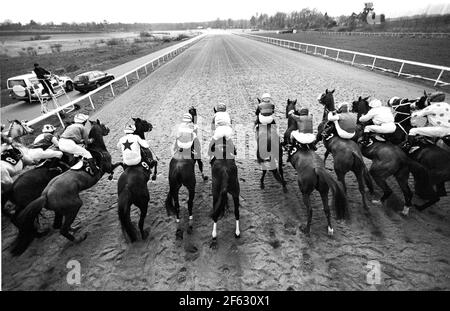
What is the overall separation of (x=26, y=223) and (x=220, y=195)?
3069 millimetres

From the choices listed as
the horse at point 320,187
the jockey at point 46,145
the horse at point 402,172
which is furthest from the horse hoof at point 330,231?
the jockey at point 46,145

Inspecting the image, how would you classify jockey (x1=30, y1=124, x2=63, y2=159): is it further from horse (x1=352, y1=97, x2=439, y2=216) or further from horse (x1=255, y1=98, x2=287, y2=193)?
horse (x1=352, y1=97, x2=439, y2=216)

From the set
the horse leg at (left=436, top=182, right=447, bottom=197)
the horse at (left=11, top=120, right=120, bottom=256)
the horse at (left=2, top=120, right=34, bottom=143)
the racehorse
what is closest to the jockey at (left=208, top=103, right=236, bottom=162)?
the racehorse

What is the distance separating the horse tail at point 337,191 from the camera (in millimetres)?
3916

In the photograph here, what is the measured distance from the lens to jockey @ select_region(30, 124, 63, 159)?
4.59 metres

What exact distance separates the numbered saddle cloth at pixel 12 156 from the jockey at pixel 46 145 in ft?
0.93

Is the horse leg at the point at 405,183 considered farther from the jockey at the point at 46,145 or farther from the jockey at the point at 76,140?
the jockey at the point at 46,145

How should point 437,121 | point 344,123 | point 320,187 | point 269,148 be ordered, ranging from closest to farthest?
point 320,187 → point 437,121 → point 344,123 → point 269,148

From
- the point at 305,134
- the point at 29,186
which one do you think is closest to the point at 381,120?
the point at 305,134

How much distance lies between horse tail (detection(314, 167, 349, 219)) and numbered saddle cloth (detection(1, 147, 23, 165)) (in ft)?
18.7

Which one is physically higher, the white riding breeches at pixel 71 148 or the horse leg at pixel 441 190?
the white riding breeches at pixel 71 148

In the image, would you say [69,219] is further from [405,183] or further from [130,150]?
[405,183]

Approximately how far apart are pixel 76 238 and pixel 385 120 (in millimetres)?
6203

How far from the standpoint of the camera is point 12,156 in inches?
181
